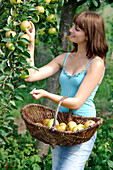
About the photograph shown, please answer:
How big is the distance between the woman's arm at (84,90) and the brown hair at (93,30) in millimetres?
92

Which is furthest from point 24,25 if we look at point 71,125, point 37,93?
point 71,125

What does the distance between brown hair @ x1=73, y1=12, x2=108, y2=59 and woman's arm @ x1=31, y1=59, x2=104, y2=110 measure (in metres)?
0.09

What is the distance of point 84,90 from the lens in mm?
1466

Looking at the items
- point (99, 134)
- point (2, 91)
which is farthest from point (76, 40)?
point (99, 134)

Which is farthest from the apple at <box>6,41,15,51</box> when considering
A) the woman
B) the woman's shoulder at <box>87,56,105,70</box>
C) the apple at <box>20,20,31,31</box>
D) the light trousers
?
the light trousers

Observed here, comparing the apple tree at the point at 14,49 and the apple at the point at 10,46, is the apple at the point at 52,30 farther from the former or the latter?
the apple at the point at 10,46

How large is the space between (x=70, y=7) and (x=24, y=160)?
1.47 m

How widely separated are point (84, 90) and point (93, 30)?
0.38 m

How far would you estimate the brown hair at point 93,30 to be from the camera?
5.10ft

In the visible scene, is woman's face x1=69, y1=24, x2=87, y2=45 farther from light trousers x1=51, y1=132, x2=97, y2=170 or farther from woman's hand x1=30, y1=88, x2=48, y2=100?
light trousers x1=51, y1=132, x2=97, y2=170

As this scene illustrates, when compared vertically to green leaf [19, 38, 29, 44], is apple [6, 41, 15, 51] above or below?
below

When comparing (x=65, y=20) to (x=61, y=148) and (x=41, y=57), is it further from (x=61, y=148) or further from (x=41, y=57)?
(x=41, y=57)

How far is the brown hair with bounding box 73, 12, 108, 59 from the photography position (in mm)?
1556

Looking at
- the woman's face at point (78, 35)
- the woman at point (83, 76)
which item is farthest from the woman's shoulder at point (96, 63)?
the woman's face at point (78, 35)
